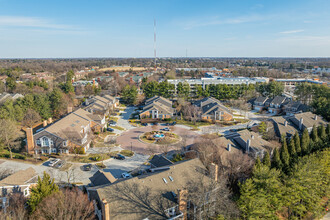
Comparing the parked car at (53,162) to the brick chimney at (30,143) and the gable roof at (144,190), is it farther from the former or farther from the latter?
the gable roof at (144,190)

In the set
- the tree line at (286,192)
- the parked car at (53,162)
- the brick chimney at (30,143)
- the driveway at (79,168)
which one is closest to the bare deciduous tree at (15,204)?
the driveway at (79,168)

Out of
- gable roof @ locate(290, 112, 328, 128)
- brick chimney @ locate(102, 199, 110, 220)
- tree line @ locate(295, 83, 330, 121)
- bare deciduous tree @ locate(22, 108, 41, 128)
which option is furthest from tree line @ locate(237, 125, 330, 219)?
bare deciduous tree @ locate(22, 108, 41, 128)

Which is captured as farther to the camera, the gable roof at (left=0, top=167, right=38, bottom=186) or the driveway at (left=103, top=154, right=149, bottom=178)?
the driveway at (left=103, top=154, right=149, bottom=178)

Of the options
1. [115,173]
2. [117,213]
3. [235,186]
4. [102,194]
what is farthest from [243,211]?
[115,173]

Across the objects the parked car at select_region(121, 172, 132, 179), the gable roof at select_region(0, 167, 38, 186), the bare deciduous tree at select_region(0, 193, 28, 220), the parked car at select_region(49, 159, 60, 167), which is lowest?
the parked car at select_region(121, 172, 132, 179)

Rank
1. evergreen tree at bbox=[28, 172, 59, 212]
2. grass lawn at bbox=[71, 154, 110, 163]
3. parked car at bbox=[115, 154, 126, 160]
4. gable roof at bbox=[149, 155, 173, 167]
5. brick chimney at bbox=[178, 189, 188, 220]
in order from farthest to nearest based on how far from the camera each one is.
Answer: parked car at bbox=[115, 154, 126, 160]
grass lawn at bbox=[71, 154, 110, 163]
gable roof at bbox=[149, 155, 173, 167]
evergreen tree at bbox=[28, 172, 59, 212]
brick chimney at bbox=[178, 189, 188, 220]

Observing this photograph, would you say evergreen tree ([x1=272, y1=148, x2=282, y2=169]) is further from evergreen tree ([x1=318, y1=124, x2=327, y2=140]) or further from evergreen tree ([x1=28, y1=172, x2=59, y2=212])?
evergreen tree ([x1=28, y1=172, x2=59, y2=212])
